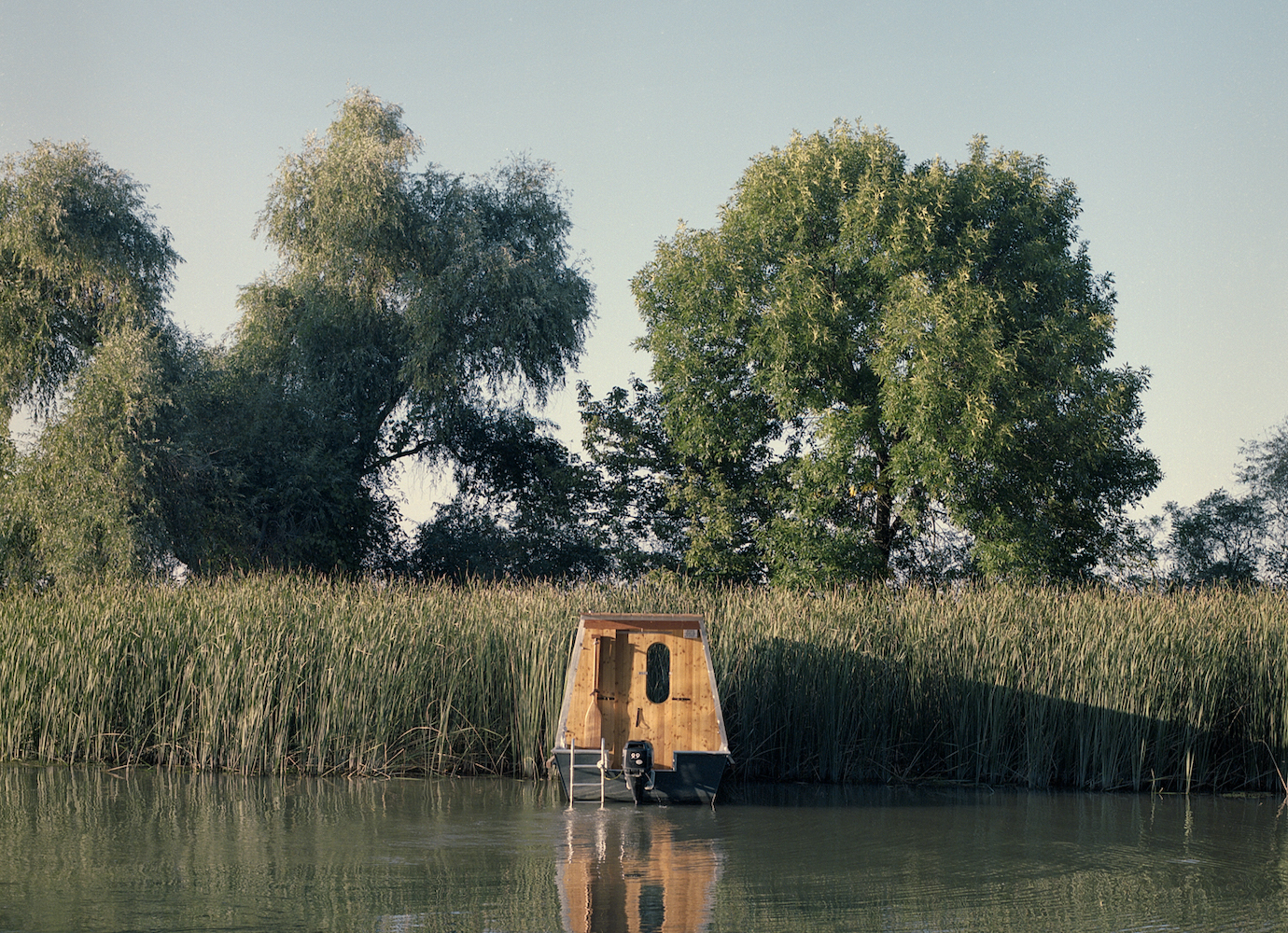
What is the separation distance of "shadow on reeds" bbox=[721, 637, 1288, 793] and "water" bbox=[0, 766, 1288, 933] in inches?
31.1

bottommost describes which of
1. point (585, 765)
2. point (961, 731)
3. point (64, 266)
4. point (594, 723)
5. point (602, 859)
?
point (602, 859)

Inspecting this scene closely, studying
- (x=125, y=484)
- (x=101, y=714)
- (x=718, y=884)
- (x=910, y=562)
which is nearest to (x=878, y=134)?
(x=910, y=562)

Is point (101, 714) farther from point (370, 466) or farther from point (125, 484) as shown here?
point (370, 466)

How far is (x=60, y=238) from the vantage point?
27703mm

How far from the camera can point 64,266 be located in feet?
91.8

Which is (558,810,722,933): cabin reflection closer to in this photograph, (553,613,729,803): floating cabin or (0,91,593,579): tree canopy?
(553,613,729,803): floating cabin

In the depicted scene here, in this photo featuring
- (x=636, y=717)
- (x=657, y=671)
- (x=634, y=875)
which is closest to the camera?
(x=634, y=875)

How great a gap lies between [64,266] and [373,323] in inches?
279

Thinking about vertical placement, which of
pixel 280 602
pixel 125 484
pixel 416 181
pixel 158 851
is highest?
pixel 416 181

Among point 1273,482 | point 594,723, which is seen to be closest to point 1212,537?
point 1273,482

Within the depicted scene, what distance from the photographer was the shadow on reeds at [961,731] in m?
15.1

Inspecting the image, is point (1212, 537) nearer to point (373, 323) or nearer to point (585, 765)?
point (373, 323)

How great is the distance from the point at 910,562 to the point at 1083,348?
605cm

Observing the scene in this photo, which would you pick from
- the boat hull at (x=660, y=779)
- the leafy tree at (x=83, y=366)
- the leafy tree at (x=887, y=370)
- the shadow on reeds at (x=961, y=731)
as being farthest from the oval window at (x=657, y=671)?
the leafy tree at (x=83, y=366)
